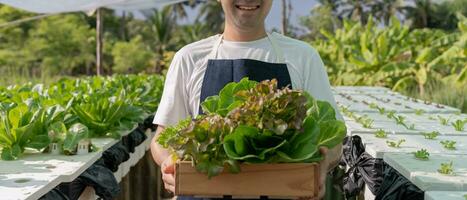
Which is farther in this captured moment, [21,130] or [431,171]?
[21,130]

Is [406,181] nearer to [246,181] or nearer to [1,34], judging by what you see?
[246,181]

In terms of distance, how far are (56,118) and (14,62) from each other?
32.6 m

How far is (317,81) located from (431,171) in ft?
3.24

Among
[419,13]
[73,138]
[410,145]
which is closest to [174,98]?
[73,138]

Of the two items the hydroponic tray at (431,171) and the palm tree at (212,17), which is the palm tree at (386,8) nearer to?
the palm tree at (212,17)

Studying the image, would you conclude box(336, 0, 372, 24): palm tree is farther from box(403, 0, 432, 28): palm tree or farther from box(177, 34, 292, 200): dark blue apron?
box(177, 34, 292, 200): dark blue apron

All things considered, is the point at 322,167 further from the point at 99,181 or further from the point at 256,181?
the point at 99,181

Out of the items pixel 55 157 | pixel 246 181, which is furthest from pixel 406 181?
pixel 55 157

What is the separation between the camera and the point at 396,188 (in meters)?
2.80

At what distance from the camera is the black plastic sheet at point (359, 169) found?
3.40m

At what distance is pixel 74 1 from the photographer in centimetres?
694

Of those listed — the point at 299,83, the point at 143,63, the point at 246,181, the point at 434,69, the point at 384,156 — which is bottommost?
the point at 143,63

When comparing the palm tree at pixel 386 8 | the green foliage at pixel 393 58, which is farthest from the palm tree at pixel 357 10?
the green foliage at pixel 393 58

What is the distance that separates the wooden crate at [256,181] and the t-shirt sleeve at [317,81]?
0.43 metres
